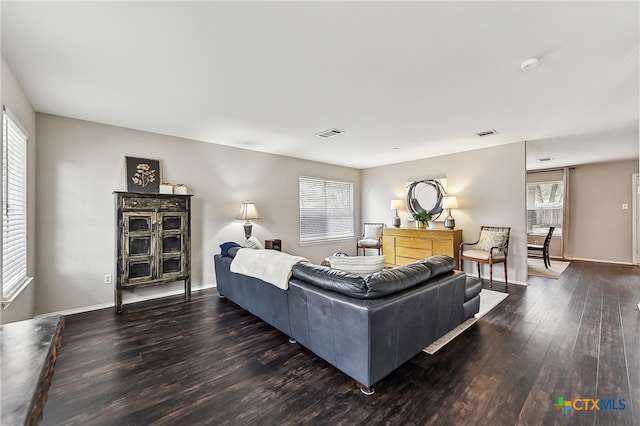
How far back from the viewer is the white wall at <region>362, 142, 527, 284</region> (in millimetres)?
4590

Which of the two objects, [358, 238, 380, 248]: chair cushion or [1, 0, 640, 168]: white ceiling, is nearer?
[1, 0, 640, 168]: white ceiling

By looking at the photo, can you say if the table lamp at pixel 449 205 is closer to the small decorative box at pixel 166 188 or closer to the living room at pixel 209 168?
the living room at pixel 209 168

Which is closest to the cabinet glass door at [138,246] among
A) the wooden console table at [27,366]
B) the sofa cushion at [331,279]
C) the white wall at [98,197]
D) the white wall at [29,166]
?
the white wall at [98,197]

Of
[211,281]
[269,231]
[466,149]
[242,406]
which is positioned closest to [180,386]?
[242,406]

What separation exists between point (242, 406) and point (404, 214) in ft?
17.4

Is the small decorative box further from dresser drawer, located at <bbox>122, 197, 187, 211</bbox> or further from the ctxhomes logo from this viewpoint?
the ctxhomes logo

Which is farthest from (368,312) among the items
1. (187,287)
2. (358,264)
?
(187,287)

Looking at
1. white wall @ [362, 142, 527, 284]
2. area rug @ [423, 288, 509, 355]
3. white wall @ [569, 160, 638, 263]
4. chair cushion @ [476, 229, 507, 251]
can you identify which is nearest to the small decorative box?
area rug @ [423, 288, 509, 355]

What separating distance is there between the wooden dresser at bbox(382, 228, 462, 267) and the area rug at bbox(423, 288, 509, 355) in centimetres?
104

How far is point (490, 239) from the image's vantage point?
4.69 m

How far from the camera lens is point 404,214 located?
624 cm

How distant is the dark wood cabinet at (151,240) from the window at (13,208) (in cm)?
79

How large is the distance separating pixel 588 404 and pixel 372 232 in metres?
4.83

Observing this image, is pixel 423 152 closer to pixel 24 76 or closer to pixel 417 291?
pixel 417 291
